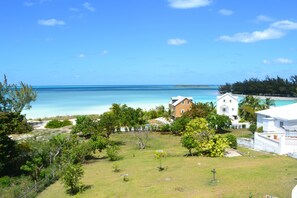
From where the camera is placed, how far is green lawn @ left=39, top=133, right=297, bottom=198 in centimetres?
1669

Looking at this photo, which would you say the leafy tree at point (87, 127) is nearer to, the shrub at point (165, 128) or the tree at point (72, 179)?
the shrub at point (165, 128)

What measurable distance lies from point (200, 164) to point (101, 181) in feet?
23.7

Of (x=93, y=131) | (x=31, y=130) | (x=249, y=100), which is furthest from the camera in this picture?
(x=249, y=100)

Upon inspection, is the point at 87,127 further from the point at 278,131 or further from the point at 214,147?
the point at 278,131

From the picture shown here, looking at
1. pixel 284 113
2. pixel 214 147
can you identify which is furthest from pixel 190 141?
pixel 284 113

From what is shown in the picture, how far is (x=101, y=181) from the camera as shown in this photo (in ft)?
69.2

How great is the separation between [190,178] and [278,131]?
2053cm

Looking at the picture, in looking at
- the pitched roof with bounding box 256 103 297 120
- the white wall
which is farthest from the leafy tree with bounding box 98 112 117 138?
the white wall

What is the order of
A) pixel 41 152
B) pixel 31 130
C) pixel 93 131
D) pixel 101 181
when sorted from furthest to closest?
1. pixel 31 130
2. pixel 93 131
3. pixel 41 152
4. pixel 101 181

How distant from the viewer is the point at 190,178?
64.7 feet

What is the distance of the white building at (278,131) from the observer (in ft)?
86.2

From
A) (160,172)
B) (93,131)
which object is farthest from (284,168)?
(93,131)

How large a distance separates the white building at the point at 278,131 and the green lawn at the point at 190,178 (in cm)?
175

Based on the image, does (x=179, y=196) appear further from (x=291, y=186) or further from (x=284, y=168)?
(x=284, y=168)
